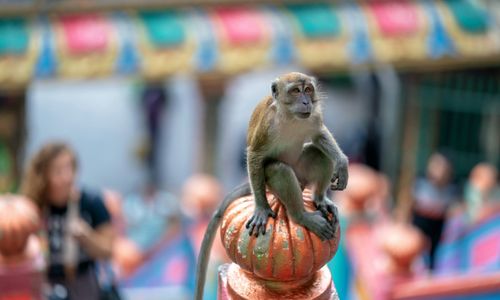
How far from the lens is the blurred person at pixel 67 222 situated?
3.92 meters

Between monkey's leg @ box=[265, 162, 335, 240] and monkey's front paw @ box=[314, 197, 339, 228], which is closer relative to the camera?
monkey's leg @ box=[265, 162, 335, 240]

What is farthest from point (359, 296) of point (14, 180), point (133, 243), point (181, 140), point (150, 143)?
point (181, 140)

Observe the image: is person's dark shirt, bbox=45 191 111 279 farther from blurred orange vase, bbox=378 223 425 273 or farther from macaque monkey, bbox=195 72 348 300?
blurred orange vase, bbox=378 223 425 273

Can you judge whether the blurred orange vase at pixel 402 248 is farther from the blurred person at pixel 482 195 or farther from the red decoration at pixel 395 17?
the red decoration at pixel 395 17

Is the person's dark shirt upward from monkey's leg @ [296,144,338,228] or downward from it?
downward

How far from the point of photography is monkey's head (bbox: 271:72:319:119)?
9.08ft

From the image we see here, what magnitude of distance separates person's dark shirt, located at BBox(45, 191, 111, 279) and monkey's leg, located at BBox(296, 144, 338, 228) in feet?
4.99

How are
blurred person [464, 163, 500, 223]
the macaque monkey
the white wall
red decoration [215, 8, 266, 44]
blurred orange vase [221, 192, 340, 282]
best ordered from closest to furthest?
blurred orange vase [221, 192, 340, 282] < the macaque monkey < blurred person [464, 163, 500, 223] < red decoration [215, 8, 266, 44] < the white wall

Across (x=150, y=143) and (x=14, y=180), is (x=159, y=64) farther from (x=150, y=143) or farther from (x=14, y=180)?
(x=150, y=143)

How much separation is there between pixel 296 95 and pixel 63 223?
1.63m


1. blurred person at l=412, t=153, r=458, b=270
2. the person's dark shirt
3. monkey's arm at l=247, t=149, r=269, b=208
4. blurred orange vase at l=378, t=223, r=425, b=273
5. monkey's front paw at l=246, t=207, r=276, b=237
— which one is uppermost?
monkey's arm at l=247, t=149, r=269, b=208

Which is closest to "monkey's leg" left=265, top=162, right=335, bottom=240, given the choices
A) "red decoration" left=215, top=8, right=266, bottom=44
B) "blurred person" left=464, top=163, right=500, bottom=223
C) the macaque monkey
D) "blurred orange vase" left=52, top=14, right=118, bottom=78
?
the macaque monkey

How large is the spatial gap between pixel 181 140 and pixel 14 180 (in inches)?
183

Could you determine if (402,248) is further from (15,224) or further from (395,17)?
(395,17)
